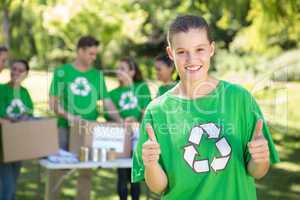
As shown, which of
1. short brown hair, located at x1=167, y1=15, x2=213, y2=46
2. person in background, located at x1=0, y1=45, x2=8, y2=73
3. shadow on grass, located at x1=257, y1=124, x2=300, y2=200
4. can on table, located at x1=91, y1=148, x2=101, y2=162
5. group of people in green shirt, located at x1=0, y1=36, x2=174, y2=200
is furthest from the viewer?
shadow on grass, located at x1=257, y1=124, x2=300, y2=200

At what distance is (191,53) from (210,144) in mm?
315

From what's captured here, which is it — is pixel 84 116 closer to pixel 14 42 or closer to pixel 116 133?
pixel 116 133

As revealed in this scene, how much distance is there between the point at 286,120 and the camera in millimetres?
13117

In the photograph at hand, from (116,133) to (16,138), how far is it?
82 cm

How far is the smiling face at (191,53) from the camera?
1874 mm

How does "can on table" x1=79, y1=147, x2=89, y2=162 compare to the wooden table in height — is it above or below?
above

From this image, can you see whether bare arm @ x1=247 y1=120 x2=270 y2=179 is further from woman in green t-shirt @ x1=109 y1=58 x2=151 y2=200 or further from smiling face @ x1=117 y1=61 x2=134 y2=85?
smiling face @ x1=117 y1=61 x2=134 y2=85

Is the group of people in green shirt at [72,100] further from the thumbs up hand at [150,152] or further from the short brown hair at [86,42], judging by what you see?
the thumbs up hand at [150,152]

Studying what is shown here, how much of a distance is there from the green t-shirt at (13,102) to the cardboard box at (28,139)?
0.28 metres

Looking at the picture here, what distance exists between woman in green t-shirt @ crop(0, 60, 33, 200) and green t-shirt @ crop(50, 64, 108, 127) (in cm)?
27

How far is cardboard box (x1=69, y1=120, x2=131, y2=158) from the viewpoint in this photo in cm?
460

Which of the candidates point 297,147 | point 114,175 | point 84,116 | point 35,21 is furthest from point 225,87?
point 35,21

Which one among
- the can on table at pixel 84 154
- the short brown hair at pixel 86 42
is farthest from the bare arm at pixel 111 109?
the can on table at pixel 84 154

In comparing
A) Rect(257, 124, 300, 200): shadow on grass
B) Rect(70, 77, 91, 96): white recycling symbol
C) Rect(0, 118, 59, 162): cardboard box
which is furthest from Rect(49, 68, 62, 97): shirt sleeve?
Rect(257, 124, 300, 200): shadow on grass
